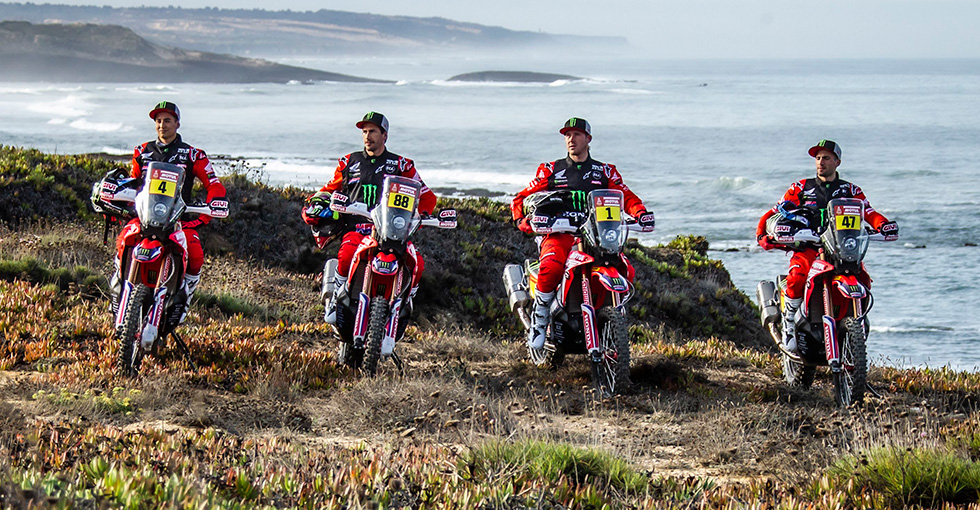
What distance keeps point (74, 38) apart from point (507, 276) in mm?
172678

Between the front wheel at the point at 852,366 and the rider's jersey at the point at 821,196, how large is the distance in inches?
45.8

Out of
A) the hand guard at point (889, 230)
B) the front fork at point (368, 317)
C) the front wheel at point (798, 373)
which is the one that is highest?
the hand guard at point (889, 230)

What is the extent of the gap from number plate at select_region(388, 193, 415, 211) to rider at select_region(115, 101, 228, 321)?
1495 mm

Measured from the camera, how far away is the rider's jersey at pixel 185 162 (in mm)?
8766

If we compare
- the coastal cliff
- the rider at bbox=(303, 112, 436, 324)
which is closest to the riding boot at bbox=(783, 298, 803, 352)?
the rider at bbox=(303, 112, 436, 324)

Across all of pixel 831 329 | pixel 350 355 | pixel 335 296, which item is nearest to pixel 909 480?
pixel 831 329

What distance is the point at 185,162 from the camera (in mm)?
8906

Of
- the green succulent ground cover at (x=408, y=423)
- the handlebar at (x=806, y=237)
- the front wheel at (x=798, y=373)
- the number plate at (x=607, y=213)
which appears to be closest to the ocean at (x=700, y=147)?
the front wheel at (x=798, y=373)

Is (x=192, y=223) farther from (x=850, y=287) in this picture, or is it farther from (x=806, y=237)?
(x=850, y=287)

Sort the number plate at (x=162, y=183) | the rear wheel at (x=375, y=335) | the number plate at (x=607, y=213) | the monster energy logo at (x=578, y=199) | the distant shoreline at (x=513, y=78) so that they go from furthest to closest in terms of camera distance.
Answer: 1. the distant shoreline at (x=513, y=78)
2. the monster energy logo at (x=578, y=199)
3. the rear wheel at (x=375, y=335)
4. the number plate at (x=607, y=213)
5. the number plate at (x=162, y=183)

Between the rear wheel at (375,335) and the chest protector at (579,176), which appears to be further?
the chest protector at (579,176)

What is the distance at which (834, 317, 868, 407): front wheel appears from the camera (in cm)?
814

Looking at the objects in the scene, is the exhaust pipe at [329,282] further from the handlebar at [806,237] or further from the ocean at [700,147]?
the ocean at [700,147]

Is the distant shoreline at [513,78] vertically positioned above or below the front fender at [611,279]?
above
